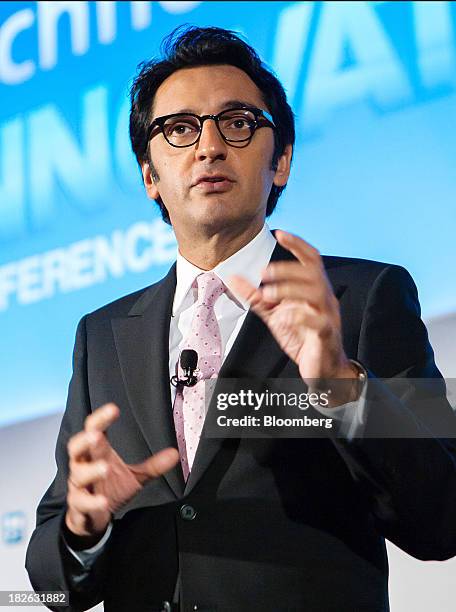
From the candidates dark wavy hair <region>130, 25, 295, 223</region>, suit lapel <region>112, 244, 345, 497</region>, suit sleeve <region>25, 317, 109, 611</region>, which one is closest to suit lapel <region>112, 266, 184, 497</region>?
suit lapel <region>112, 244, 345, 497</region>

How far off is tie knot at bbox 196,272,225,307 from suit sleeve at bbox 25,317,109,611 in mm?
325

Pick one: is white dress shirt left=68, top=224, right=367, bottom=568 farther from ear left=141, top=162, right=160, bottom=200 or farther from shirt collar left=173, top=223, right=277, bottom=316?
ear left=141, top=162, right=160, bottom=200

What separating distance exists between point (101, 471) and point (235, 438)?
0.32 m

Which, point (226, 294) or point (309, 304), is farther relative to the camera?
point (226, 294)

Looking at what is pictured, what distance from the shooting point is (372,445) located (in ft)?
4.98

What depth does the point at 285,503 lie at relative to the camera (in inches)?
65.7

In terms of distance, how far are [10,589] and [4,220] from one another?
1.19 m

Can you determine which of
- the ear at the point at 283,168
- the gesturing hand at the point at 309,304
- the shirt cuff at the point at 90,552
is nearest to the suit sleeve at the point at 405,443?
the gesturing hand at the point at 309,304

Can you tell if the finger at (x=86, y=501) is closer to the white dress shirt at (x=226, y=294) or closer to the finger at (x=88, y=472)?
the finger at (x=88, y=472)

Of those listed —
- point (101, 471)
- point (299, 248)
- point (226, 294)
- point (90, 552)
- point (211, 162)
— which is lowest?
point (90, 552)

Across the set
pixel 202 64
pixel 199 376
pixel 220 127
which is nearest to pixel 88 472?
pixel 199 376

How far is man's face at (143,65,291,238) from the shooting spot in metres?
1.98

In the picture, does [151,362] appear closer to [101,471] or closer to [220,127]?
[101,471]

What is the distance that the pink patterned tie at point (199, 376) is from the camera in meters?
1.77
